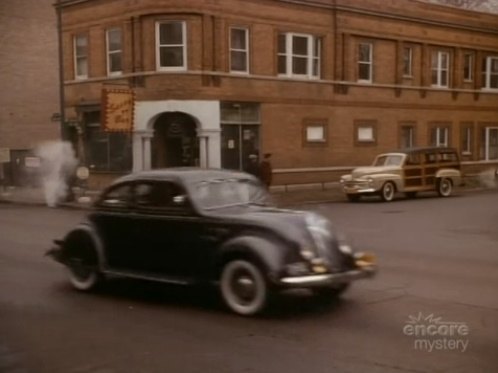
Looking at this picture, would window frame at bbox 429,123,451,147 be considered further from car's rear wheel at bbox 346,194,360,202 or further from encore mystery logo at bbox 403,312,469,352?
encore mystery logo at bbox 403,312,469,352

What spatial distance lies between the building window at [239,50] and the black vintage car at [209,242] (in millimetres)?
20010

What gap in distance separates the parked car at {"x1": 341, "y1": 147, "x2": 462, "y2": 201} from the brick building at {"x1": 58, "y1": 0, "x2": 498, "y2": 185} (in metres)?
4.55

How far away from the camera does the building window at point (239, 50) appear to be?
29266 millimetres

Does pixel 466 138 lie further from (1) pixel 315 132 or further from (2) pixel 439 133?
(1) pixel 315 132

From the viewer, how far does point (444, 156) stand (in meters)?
29.3

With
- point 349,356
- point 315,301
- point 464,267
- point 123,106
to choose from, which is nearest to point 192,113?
point 123,106

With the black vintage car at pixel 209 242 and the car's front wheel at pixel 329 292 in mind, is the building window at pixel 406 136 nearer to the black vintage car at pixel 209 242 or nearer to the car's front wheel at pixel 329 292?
the black vintage car at pixel 209 242

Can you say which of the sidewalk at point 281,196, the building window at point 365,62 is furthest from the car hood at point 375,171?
the building window at point 365,62

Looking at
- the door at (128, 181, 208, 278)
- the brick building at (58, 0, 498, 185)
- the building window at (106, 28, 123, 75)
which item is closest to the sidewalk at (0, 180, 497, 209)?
the brick building at (58, 0, 498, 185)

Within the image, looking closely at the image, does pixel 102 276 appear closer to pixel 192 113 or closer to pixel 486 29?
pixel 192 113

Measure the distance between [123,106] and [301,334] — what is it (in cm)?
2080

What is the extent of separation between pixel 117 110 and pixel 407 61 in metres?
16.0

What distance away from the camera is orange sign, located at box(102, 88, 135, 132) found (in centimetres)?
2669

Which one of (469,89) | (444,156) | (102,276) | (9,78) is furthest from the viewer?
(469,89)
